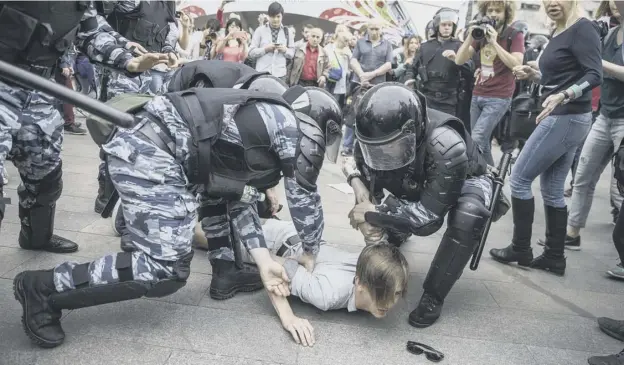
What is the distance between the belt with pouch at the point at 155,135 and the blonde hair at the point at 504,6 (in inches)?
109

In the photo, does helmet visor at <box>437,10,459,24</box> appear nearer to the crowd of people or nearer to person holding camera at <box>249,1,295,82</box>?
the crowd of people

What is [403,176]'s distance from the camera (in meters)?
2.28

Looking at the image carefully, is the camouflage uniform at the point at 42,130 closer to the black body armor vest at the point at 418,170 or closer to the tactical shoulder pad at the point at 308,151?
the tactical shoulder pad at the point at 308,151

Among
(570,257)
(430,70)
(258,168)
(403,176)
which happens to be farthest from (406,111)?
(430,70)

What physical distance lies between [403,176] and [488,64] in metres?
2.00

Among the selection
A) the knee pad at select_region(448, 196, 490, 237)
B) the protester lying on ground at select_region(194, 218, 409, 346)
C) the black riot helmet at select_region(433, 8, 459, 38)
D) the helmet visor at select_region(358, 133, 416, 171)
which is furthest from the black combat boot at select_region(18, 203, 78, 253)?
the black riot helmet at select_region(433, 8, 459, 38)

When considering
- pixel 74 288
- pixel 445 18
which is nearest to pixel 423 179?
pixel 74 288

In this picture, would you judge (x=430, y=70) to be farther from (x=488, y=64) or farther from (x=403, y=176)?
(x=403, y=176)

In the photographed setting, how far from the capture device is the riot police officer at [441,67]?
4.28 m

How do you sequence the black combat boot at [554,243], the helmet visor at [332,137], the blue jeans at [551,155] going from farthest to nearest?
the black combat boot at [554,243] → the blue jeans at [551,155] → the helmet visor at [332,137]

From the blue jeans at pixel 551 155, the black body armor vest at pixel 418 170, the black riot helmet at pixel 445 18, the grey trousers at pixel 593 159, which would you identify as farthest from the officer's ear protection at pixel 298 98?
the black riot helmet at pixel 445 18

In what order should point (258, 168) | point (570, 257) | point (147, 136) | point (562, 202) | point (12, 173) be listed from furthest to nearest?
point (12, 173)
point (570, 257)
point (562, 202)
point (258, 168)
point (147, 136)

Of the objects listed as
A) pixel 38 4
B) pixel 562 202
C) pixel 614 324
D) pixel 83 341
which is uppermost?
pixel 38 4

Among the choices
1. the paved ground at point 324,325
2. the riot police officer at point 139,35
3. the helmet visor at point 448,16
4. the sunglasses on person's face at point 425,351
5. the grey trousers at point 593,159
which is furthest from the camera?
the helmet visor at point 448,16
